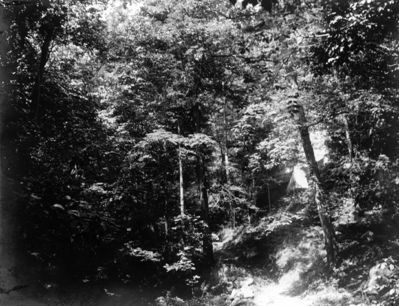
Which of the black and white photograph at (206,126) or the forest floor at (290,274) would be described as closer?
the black and white photograph at (206,126)

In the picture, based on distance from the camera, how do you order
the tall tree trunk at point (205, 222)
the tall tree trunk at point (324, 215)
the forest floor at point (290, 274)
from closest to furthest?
the forest floor at point (290, 274), the tall tree trunk at point (324, 215), the tall tree trunk at point (205, 222)

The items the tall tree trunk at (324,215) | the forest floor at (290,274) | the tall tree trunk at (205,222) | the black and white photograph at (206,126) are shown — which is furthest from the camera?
the tall tree trunk at (205,222)

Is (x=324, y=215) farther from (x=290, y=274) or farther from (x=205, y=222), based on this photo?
(x=205, y=222)

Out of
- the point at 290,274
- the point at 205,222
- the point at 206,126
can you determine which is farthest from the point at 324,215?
the point at 206,126

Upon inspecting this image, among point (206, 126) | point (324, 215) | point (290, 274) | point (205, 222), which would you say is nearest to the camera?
point (324, 215)

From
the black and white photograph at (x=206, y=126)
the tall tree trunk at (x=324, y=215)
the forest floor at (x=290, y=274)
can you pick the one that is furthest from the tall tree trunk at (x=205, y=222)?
the tall tree trunk at (x=324, y=215)

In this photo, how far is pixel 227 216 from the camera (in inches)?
1109

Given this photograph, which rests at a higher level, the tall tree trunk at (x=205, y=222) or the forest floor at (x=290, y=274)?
the tall tree trunk at (x=205, y=222)

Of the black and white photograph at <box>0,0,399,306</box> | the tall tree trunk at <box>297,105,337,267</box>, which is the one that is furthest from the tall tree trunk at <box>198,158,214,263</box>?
the tall tree trunk at <box>297,105,337,267</box>

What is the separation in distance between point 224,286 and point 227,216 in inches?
480

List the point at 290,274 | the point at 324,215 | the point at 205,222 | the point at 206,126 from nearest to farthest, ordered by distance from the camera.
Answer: the point at 324,215 < the point at 290,274 < the point at 205,222 < the point at 206,126

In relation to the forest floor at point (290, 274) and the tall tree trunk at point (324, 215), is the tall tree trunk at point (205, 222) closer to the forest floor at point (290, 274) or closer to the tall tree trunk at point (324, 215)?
the forest floor at point (290, 274)

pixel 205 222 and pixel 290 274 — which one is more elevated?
pixel 205 222

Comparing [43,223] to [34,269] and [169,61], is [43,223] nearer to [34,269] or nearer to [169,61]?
[34,269]
